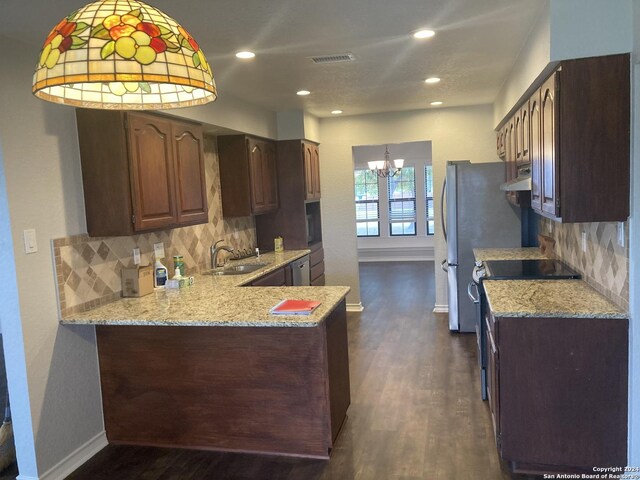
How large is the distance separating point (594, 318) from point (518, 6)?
5.19 ft

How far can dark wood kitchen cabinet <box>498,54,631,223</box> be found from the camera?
236 cm

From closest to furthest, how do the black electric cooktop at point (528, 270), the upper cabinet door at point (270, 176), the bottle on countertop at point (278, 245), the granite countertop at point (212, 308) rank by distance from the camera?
the granite countertop at point (212, 308)
the black electric cooktop at point (528, 270)
the upper cabinet door at point (270, 176)
the bottle on countertop at point (278, 245)

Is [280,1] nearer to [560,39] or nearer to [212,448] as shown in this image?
[560,39]

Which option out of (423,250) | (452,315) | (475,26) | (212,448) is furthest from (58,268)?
(423,250)

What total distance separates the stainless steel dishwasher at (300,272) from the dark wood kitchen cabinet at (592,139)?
2.88m

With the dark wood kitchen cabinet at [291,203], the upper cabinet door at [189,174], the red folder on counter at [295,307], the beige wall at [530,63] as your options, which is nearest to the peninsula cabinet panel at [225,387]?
the red folder on counter at [295,307]

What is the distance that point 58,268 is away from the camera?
279 cm

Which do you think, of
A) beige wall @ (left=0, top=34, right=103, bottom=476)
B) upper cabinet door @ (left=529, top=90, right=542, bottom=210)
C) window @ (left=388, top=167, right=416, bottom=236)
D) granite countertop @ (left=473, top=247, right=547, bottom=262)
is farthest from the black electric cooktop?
window @ (left=388, top=167, right=416, bottom=236)

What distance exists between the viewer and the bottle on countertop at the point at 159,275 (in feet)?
11.7

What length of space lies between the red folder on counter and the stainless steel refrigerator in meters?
2.62

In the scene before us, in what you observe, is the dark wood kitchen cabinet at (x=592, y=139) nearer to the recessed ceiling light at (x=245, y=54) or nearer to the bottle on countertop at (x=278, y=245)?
the recessed ceiling light at (x=245, y=54)

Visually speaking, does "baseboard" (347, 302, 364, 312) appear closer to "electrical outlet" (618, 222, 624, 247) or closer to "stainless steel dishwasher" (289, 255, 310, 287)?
"stainless steel dishwasher" (289, 255, 310, 287)

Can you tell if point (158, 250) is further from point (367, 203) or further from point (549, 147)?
point (367, 203)

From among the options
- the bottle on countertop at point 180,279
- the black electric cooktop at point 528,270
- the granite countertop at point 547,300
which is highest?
the bottle on countertop at point 180,279
